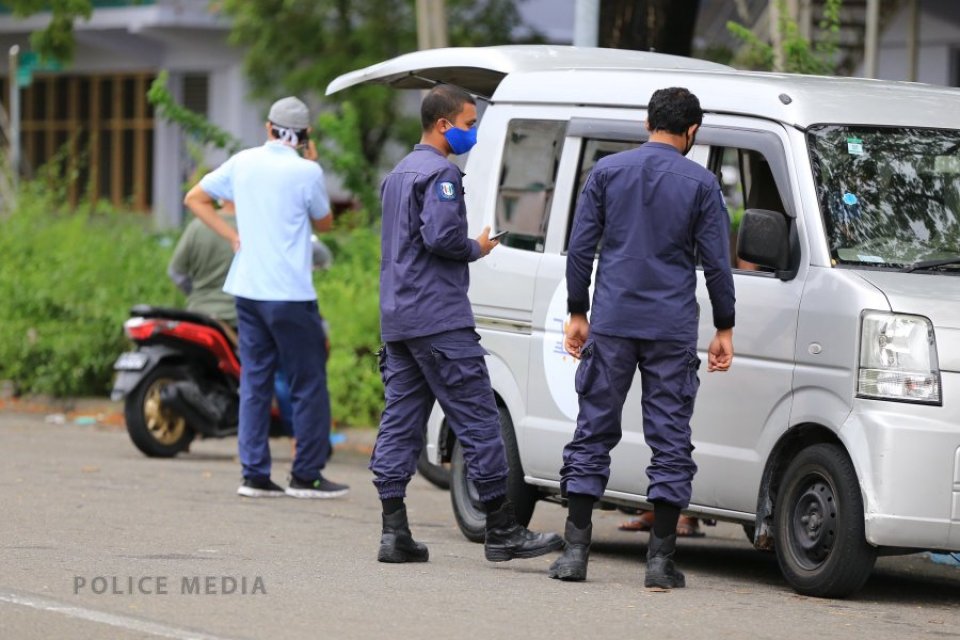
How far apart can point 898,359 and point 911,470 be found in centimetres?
41

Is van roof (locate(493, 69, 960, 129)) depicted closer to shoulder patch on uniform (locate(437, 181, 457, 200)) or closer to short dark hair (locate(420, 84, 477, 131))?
short dark hair (locate(420, 84, 477, 131))

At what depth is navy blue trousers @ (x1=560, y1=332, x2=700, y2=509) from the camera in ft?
23.3

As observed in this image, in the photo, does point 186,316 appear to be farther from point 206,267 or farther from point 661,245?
point 661,245

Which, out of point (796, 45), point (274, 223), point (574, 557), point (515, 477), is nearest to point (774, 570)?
point (515, 477)

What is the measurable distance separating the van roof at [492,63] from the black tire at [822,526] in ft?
7.40

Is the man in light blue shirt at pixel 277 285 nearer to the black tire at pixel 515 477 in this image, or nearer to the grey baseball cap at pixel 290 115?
the grey baseball cap at pixel 290 115

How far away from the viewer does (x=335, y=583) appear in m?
6.99

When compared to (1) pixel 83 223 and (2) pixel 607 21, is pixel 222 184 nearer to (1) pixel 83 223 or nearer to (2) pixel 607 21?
(2) pixel 607 21

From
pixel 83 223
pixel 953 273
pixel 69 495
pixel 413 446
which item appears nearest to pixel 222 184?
pixel 69 495

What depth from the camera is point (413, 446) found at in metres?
7.73

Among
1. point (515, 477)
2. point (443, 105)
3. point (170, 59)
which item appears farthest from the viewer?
point (170, 59)

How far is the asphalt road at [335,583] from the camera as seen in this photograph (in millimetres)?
6184

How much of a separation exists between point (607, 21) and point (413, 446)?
21.0 feet

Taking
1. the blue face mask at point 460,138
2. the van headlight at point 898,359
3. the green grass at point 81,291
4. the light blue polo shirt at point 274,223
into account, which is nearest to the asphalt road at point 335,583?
the van headlight at point 898,359
